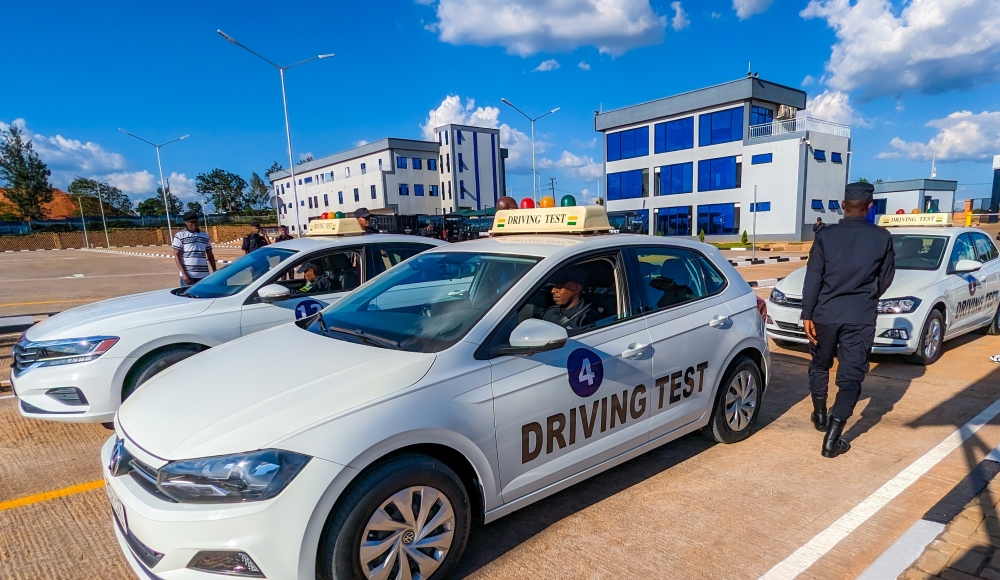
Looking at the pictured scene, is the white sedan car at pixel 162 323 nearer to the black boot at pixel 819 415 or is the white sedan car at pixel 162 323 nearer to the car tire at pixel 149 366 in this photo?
the car tire at pixel 149 366

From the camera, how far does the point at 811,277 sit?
3764 millimetres

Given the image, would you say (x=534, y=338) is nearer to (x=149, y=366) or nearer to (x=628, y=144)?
(x=149, y=366)

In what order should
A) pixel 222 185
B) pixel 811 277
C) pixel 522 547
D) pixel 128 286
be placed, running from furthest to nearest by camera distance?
pixel 222 185 < pixel 128 286 < pixel 811 277 < pixel 522 547

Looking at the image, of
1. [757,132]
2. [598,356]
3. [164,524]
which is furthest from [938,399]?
[757,132]

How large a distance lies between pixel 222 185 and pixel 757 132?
301 ft

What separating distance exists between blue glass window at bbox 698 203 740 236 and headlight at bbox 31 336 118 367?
37687 mm

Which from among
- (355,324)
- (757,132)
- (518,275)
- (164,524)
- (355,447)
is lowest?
(164,524)

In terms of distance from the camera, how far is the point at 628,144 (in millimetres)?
43094

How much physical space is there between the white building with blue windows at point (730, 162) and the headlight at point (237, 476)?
31496 mm

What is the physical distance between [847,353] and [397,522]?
3.18m

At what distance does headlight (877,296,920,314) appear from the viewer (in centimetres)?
564

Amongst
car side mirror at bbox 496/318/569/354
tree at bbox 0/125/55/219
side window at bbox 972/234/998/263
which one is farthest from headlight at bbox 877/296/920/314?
tree at bbox 0/125/55/219

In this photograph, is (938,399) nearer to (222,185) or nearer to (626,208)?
(626,208)

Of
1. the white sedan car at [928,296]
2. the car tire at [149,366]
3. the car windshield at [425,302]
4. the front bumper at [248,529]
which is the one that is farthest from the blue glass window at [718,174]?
the front bumper at [248,529]
